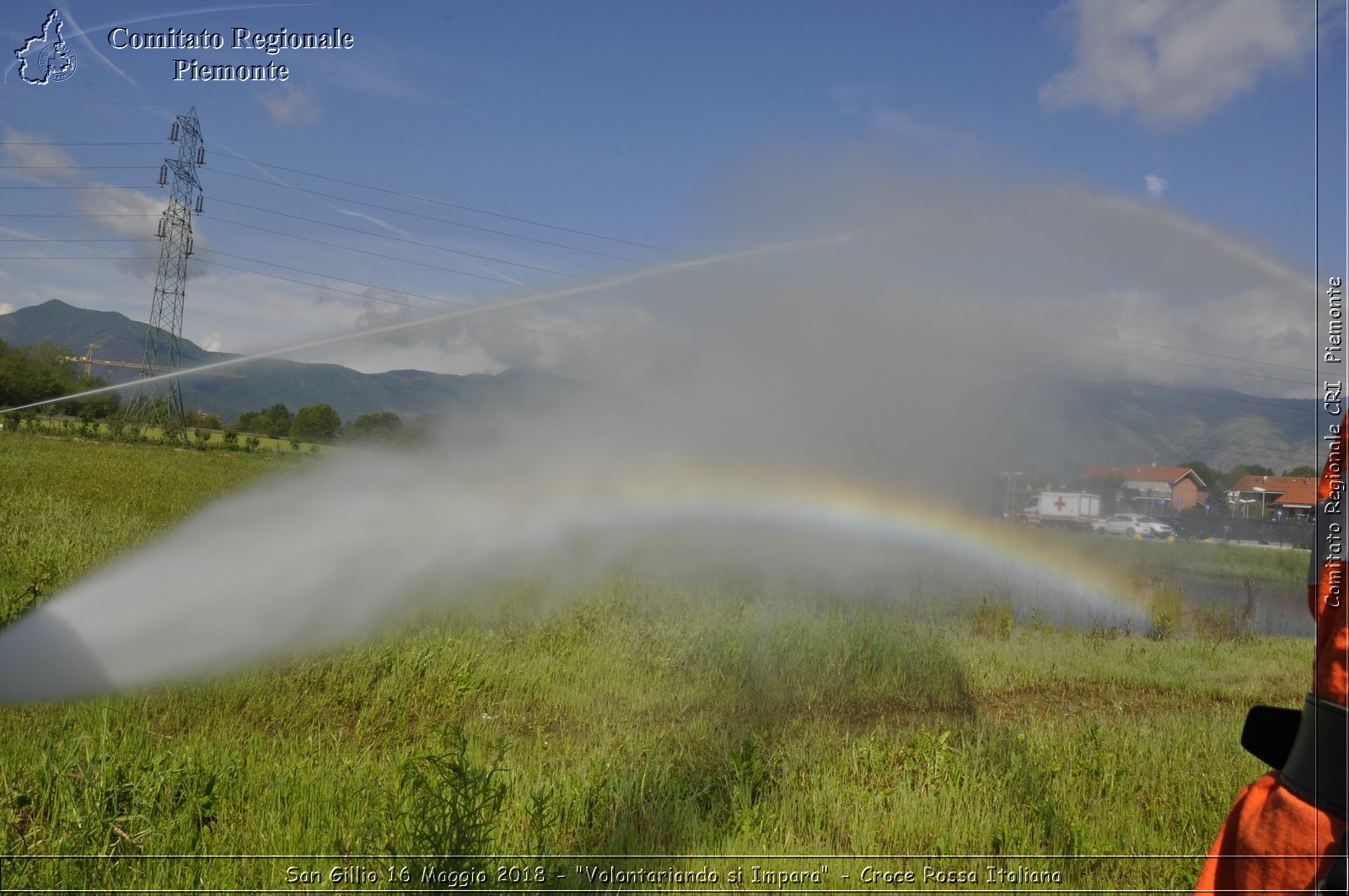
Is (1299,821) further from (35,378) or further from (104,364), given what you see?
(104,364)

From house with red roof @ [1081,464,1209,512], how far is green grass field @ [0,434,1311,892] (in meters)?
13.1

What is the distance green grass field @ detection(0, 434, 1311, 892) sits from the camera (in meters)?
4.10

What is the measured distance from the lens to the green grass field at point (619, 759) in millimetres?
4102

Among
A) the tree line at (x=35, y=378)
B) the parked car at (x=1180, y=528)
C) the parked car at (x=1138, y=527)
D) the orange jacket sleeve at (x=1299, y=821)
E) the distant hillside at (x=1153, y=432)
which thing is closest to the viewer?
the orange jacket sleeve at (x=1299, y=821)

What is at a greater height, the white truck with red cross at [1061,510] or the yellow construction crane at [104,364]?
the yellow construction crane at [104,364]

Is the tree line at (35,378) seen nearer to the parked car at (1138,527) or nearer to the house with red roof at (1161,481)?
the house with red roof at (1161,481)

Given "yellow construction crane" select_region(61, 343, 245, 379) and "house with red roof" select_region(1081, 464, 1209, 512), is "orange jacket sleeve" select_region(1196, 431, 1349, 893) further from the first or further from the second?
"yellow construction crane" select_region(61, 343, 245, 379)

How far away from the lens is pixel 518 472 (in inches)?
525

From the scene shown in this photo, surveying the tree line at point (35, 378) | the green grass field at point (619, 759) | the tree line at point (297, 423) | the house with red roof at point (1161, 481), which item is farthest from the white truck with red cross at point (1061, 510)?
the tree line at point (35, 378)

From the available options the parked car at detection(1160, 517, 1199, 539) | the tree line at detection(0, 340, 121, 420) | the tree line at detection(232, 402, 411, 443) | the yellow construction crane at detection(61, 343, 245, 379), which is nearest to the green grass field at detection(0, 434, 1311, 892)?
the tree line at detection(0, 340, 121, 420)

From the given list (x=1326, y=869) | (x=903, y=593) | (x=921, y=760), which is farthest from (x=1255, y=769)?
(x=903, y=593)

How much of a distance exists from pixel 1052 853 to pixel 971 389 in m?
13.2

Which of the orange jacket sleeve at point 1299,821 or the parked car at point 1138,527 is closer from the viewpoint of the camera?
the orange jacket sleeve at point 1299,821

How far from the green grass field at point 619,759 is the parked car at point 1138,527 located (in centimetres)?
2564
